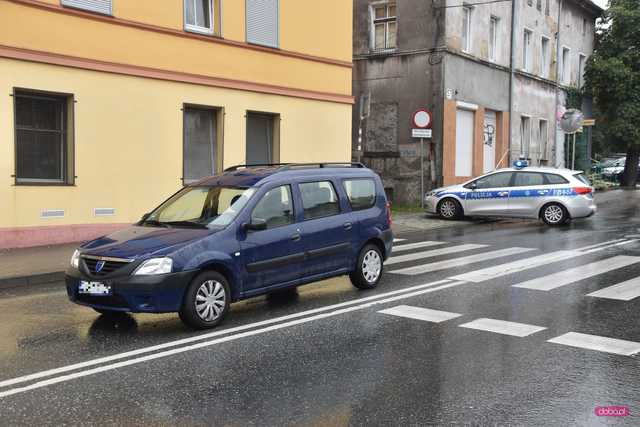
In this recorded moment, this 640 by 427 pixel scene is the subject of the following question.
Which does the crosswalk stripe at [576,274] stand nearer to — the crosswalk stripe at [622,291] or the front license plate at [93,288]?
the crosswalk stripe at [622,291]

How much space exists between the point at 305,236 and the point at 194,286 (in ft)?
5.49

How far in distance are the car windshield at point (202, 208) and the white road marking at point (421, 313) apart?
6.75ft

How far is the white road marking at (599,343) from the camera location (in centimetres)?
620

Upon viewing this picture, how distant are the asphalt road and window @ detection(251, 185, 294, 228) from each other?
1046mm

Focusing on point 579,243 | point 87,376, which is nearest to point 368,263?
point 87,376

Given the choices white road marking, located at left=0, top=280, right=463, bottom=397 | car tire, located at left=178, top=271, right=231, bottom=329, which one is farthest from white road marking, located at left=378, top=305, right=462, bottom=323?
car tire, located at left=178, top=271, right=231, bottom=329

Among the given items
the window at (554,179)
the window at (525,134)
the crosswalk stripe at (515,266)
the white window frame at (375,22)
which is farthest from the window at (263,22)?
the window at (525,134)

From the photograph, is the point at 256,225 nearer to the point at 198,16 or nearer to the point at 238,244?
the point at 238,244

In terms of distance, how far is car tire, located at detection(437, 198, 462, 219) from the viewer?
19.3 meters

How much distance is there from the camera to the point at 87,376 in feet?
17.8

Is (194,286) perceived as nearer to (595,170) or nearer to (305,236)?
(305,236)

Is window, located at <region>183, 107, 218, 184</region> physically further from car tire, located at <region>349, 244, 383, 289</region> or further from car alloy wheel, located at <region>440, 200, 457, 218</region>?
car tire, located at <region>349, 244, 383, 289</region>

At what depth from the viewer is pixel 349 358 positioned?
19.5 feet

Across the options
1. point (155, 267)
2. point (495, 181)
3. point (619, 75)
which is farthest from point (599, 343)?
point (619, 75)
